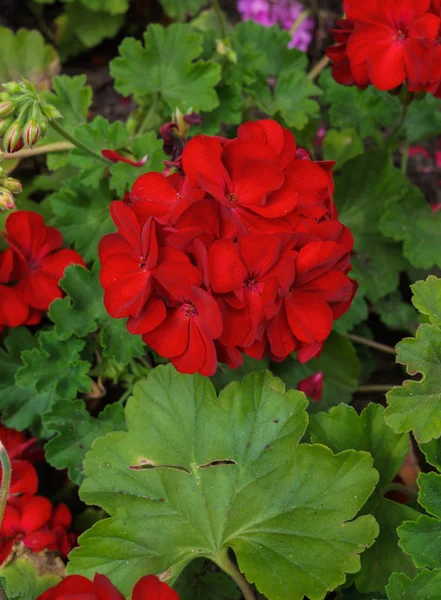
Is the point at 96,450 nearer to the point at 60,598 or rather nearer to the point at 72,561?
the point at 72,561

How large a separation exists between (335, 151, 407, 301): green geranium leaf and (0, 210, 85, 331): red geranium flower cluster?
1006mm

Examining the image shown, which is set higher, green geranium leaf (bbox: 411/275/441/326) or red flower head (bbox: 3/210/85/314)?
green geranium leaf (bbox: 411/275/441/326)

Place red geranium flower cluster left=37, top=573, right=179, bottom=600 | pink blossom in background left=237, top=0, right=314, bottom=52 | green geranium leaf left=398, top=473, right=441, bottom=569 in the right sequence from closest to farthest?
red geranium flower cluster left=37, top=573, right=179, bottom=600 < green geranium leaf left=398, top=473, right=441, bottom=569 < pink blossom in background left=237, top=0, right=314, bottom=52

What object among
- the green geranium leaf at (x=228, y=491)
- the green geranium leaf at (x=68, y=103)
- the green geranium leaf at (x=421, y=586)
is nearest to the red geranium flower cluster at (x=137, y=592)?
the green geranium leaf at (x=228, y=491)

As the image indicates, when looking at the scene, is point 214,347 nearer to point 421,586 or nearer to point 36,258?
point 421,586

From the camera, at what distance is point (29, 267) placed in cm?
227

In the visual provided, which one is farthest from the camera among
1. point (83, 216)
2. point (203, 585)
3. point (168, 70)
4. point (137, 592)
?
point (168, 70)

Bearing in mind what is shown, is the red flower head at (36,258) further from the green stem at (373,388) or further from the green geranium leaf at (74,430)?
the green stem at (373,388)

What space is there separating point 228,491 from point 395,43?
4.09ft

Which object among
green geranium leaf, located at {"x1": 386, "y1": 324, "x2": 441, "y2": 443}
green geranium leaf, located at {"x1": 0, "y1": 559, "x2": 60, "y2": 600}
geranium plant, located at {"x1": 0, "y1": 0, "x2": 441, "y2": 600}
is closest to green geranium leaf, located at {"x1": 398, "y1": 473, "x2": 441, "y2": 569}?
geranium plant, located at {"x1": 0, "y1": 0, "x2": 441, "y2": 600}

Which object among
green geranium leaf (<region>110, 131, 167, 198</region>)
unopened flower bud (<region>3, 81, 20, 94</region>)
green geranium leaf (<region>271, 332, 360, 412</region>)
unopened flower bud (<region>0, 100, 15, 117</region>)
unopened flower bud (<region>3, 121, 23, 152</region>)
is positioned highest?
unopened flower bud (<region>3, 81, 20, 94</region>)

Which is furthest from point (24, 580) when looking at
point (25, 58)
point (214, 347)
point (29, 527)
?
point (25, 58)

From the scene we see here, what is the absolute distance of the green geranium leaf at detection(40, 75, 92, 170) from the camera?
8.18ft

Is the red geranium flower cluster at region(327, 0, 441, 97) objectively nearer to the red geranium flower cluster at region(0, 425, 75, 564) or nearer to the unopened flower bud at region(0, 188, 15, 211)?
the unopened flower bud at region(0, 188, 15, 211)
